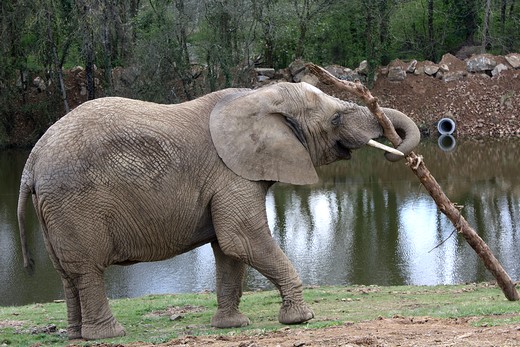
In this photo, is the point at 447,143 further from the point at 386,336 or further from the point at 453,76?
the point at 386,336

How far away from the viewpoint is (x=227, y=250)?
32.3ft

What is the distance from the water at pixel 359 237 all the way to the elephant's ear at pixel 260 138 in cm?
353

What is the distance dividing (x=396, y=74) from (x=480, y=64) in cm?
412

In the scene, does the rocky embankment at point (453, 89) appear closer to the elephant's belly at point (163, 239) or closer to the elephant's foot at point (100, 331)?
the elephant's belly at point (163, 239)

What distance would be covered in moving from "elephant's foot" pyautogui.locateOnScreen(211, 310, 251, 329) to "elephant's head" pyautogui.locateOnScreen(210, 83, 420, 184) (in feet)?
5.52

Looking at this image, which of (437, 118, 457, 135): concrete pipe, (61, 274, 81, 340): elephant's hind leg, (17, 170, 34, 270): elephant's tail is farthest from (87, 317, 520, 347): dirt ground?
(437, 118, 457, 135): concrete pipe

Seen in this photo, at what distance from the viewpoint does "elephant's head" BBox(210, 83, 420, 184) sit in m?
9.98

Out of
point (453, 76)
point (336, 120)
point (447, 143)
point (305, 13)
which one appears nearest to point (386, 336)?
point (336, 120)

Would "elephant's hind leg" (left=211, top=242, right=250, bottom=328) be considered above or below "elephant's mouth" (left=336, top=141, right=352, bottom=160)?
below

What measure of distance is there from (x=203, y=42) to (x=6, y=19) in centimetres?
974

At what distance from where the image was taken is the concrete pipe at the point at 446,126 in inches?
1654

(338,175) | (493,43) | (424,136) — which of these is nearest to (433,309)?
(338,175)

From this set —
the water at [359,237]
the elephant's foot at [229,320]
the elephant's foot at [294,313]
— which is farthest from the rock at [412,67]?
the elephant's foot at [294,313]

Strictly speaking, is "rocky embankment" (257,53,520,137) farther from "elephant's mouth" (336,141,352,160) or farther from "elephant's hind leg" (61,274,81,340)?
"elephant's hind leg" (61,274,81,340)
